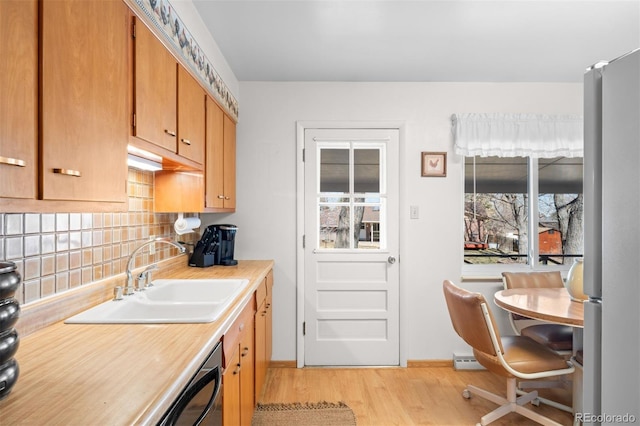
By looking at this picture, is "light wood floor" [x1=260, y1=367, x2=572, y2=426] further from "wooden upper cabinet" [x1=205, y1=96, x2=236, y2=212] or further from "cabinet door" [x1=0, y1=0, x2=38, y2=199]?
"cabinet door" [x1=0, y1=0, x2=38, y2=199]

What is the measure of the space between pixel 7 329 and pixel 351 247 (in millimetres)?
2515

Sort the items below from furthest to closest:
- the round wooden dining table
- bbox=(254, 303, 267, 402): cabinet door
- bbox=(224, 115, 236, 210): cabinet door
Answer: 1. bbox=(224, 115, 236, 210): cabinet door
2. bbox=(254, 303, 267, 402): cabinet door
3. the round wooden dining table

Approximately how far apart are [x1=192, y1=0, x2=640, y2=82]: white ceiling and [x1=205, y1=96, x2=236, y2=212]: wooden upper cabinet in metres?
0.48

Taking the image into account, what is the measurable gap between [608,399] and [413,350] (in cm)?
249

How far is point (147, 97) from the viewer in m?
1.39

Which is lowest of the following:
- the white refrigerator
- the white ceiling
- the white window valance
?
the white refrigerator

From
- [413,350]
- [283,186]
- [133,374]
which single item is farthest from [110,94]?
[413,350]

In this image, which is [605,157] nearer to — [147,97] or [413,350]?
[147,97]

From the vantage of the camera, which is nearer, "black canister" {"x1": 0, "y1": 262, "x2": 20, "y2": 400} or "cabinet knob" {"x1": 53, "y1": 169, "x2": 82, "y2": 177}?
"black canister" {"x1": 0, "y1": 262, "x2": 20, "y2": 400}

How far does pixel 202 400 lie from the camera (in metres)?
1.07

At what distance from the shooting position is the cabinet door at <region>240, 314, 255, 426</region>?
67.8 inches

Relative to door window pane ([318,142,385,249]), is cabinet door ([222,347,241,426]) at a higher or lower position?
lower

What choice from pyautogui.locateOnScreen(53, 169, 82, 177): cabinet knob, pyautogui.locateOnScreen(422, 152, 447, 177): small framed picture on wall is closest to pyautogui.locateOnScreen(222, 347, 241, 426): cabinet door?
pyautogui.locateOnScreen(53, 169, 82, 177): cabinet knob

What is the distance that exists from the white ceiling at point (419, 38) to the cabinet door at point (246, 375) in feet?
5.75
